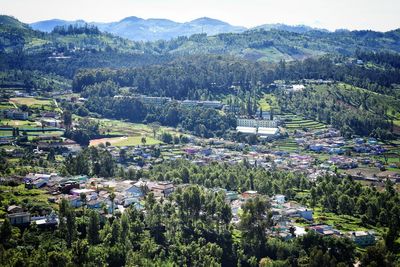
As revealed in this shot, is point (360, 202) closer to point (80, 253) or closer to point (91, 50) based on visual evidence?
point (80, 253)

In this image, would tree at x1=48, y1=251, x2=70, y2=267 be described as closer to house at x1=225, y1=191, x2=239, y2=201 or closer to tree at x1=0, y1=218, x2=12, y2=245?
tree at x1=0, y1=218, x2=12, y2=245

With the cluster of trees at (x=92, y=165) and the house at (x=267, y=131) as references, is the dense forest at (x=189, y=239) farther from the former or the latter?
the house at (x=267, y=131)

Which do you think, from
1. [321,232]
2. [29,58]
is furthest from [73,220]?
[29,58]

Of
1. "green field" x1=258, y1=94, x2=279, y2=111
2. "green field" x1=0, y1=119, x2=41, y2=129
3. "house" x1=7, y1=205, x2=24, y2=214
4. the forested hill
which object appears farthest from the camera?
the forested hill

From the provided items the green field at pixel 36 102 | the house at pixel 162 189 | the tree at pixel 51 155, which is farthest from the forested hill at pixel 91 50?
the house at pixel 162 189

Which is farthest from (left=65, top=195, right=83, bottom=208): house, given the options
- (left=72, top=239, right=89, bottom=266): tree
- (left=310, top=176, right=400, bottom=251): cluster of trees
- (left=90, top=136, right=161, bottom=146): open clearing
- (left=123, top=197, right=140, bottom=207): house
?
(left=90, top=136, right=161, bottom=146): open clearing

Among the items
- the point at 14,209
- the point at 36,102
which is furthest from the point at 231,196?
the point at 36,102
